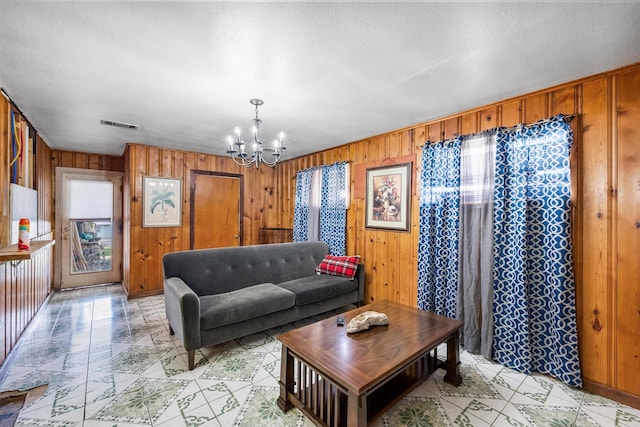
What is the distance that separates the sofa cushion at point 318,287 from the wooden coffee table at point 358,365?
823mm

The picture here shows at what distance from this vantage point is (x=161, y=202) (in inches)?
175

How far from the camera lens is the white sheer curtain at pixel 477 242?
2.53 metres

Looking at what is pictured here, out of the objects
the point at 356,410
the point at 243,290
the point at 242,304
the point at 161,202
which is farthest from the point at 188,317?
the point at 161,202

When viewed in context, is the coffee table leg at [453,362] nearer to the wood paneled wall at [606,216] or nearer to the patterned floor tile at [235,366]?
the wood paneled wall at [606,216]

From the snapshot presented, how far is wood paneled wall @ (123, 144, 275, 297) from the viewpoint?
4.19 metres

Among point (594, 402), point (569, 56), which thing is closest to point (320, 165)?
point (569, 56)

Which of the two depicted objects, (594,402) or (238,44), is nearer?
(238,44)

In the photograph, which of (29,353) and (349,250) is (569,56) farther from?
(29,353)

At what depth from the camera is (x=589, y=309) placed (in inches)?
82.7

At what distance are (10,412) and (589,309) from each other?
4103mm

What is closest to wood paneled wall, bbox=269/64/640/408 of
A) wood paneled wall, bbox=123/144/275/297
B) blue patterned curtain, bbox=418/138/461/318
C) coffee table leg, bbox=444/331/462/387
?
blue patterned curtain, bbox=418/138/461/318

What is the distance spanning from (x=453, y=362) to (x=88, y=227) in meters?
5.72

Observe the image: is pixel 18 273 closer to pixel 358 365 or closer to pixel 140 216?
pixel 140 216

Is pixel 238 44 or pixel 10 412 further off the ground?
pixel 238 44
